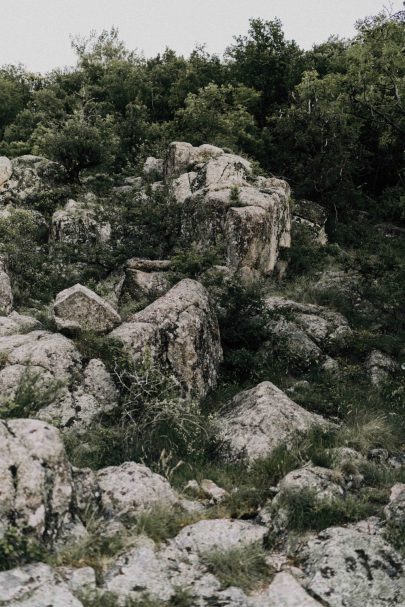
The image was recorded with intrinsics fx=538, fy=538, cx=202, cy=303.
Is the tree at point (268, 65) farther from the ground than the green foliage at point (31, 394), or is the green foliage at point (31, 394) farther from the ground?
the tree at point (268, 65)

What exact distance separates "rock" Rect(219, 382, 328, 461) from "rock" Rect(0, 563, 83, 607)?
15.2 ft

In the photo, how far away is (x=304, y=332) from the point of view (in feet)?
53.9

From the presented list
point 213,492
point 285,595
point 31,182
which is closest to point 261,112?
point 31,182

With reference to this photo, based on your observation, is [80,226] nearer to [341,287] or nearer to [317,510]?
[341,287]

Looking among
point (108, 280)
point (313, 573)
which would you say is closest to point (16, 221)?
point (108, 280)

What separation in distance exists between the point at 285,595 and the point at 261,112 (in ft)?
122

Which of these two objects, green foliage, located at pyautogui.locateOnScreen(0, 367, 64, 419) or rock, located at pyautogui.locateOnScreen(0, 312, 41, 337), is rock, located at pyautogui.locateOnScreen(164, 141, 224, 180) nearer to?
rock, located at pyautogui.locateOnScreen(0, 312, 41, 337)

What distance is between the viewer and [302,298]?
64.5 ft

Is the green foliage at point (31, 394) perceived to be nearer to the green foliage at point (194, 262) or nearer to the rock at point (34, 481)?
the rock at point (34, 481)

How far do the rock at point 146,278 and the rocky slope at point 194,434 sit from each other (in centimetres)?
9

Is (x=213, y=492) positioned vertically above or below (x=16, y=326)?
below

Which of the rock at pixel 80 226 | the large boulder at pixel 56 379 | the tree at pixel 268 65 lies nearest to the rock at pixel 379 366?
the large boulder at pixel 56 379

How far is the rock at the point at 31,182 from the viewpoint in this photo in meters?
24.2

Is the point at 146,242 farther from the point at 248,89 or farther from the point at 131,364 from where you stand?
the point at 248,89
